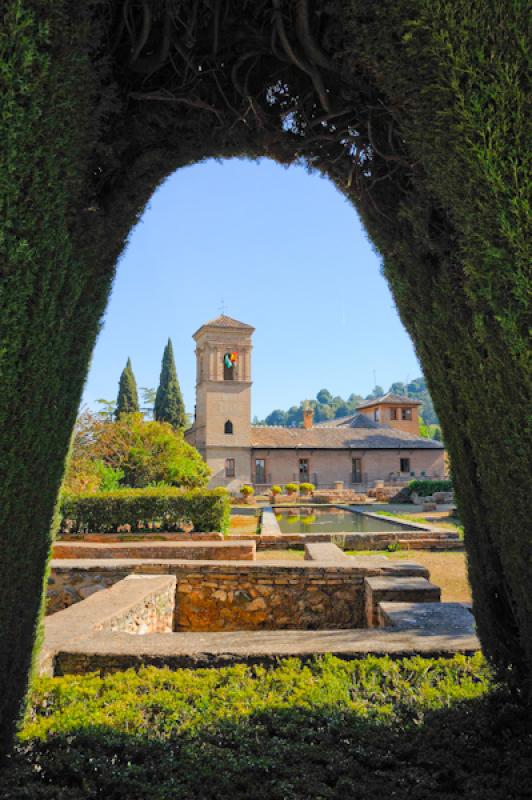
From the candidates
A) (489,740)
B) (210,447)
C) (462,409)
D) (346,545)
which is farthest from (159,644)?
(210,447)

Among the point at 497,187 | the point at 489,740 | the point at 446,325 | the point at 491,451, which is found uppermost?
the point at 497,187

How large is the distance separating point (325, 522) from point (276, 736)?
609 inches

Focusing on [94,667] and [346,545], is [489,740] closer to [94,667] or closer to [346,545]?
[94,667]

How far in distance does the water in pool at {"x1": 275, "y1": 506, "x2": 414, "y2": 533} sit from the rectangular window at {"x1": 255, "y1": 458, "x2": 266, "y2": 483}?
1204 cm

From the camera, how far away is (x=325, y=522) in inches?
701

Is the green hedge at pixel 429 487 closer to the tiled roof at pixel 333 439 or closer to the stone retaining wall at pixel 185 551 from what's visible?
the tiled roof at pixel 333 439

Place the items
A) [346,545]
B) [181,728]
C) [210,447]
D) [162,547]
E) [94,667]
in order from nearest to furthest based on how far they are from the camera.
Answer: [181,728], [94,667], [162,547], [346,545], [210,447]

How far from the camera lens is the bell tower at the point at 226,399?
34219 millimetres

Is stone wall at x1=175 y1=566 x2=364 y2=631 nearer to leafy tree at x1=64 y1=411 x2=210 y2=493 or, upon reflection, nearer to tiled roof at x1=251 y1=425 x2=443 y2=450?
leafy tree at x1=64 y1=411 x2=210 y2=493

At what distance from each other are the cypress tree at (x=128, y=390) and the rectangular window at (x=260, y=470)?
10.6 m

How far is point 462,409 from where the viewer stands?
286 cm

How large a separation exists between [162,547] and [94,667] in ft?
15.4

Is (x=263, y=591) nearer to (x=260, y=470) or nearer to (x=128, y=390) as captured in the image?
(x=260, y=470)

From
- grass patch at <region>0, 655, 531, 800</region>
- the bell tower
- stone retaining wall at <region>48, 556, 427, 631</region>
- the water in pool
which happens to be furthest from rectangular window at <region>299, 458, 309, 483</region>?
grass patch at <region>0, 655, 531, 800</region>
